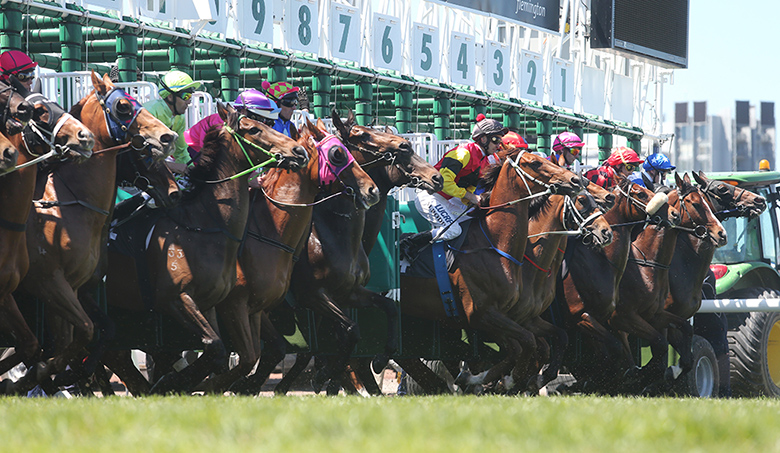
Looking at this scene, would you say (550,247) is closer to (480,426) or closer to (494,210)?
(494,210)

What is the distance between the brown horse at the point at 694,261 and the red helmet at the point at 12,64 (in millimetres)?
6812

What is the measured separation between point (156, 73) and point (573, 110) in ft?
29.1

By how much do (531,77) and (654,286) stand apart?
12.0 meters

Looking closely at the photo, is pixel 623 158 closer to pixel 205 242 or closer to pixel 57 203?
pixel 205 242

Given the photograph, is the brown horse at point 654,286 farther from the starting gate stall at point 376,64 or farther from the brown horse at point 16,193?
the brown horse at point 16,193

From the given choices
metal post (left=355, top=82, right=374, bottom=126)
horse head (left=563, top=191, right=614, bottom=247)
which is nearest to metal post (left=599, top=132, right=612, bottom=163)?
metal post (left=355, top=82, right=374, bottom=126)

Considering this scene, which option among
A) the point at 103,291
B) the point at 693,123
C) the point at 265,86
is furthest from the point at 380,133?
the point at 693,123

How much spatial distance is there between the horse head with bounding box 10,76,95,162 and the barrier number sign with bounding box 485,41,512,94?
15.0 meters

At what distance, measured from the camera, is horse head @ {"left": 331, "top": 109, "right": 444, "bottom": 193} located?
870cm

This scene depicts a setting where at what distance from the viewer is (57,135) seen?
656 centimetres

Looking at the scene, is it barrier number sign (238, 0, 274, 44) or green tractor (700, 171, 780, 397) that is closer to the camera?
green tractor (700, 171, 780, 397)

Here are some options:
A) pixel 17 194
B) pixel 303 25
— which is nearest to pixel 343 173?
pixel 17 194

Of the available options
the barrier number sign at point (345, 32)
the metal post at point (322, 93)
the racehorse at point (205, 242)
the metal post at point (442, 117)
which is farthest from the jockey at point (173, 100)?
the metal post at point (442, 117)

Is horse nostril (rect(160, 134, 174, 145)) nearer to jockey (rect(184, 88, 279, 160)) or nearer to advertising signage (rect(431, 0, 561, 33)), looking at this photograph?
jockey (rect(184, 88, 279, 160))
